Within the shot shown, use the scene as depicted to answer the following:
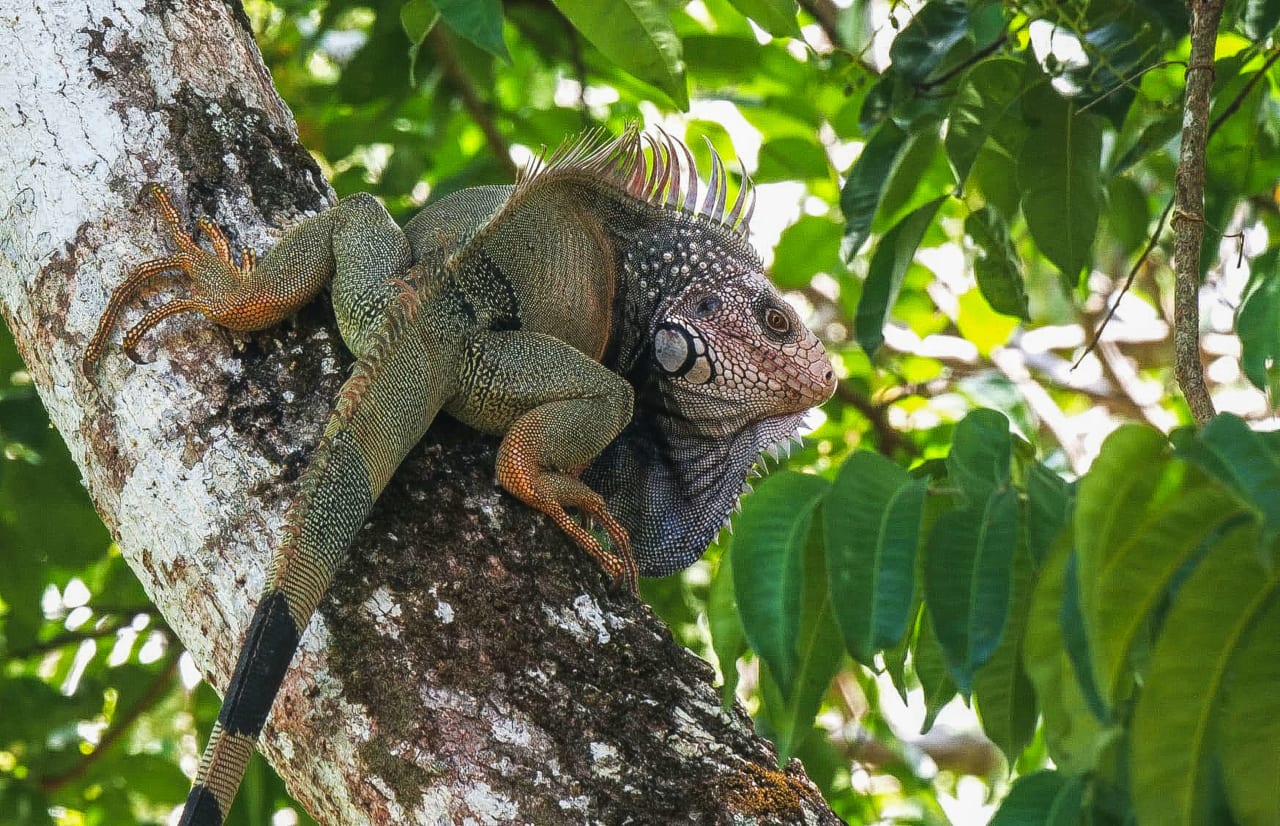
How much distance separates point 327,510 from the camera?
2.28 m

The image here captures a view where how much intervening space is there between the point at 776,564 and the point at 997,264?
2.15 m

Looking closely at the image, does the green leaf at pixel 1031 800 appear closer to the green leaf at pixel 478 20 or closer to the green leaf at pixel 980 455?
the green leaf at pixel 980 455

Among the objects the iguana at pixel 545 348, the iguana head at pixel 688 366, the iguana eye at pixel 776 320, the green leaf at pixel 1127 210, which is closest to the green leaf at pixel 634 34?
the iguana at pixel 545 348

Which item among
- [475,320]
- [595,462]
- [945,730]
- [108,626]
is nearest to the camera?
[475,320]

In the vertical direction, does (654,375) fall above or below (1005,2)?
below

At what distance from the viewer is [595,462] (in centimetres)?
355

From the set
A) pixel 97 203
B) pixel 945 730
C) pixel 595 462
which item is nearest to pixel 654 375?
pixel 595 462

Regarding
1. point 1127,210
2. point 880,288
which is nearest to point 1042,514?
point 880,288

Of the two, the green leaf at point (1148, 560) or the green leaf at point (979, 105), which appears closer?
the green leaf at point (1148, 560)

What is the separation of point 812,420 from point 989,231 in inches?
33.1

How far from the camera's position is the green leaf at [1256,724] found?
4.63 feet

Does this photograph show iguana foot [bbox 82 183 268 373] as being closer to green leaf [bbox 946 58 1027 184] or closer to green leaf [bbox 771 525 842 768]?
green leaf [bbox 771 525 842 768]

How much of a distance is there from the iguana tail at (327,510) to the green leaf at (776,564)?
0.80 meters

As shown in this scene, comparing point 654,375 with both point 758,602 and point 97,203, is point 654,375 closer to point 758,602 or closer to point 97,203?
point 97,203
